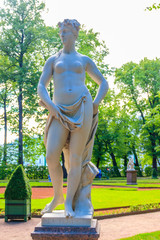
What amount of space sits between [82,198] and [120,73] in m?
38.6

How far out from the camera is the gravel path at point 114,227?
291 inches

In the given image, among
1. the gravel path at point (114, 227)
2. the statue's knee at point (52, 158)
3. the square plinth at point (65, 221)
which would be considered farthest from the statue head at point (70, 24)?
the gravel path at point (114, 227)

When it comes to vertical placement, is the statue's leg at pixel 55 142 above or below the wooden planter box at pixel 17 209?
above

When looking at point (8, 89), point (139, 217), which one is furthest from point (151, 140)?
point (139, 217)

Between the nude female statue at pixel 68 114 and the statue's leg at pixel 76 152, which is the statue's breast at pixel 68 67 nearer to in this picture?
the nude female statue at pixel 68 114

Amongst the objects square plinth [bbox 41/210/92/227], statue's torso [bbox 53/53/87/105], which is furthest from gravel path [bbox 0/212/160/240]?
statue's torso [bbox 53/53/87/105]

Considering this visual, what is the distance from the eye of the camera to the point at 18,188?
9.66m

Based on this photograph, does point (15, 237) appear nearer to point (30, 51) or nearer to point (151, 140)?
point (30, 51)

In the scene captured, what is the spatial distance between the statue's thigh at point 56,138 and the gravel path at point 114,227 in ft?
7.72

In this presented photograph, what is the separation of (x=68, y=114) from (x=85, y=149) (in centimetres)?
72

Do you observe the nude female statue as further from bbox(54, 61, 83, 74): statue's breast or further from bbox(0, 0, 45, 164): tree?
bbox(0, 0, 45, 164): tree

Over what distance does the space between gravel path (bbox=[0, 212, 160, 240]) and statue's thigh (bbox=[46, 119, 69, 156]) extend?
235 centimetres

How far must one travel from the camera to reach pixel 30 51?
33719 mm

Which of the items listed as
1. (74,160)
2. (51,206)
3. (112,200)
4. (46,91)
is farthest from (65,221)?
(112,200)
